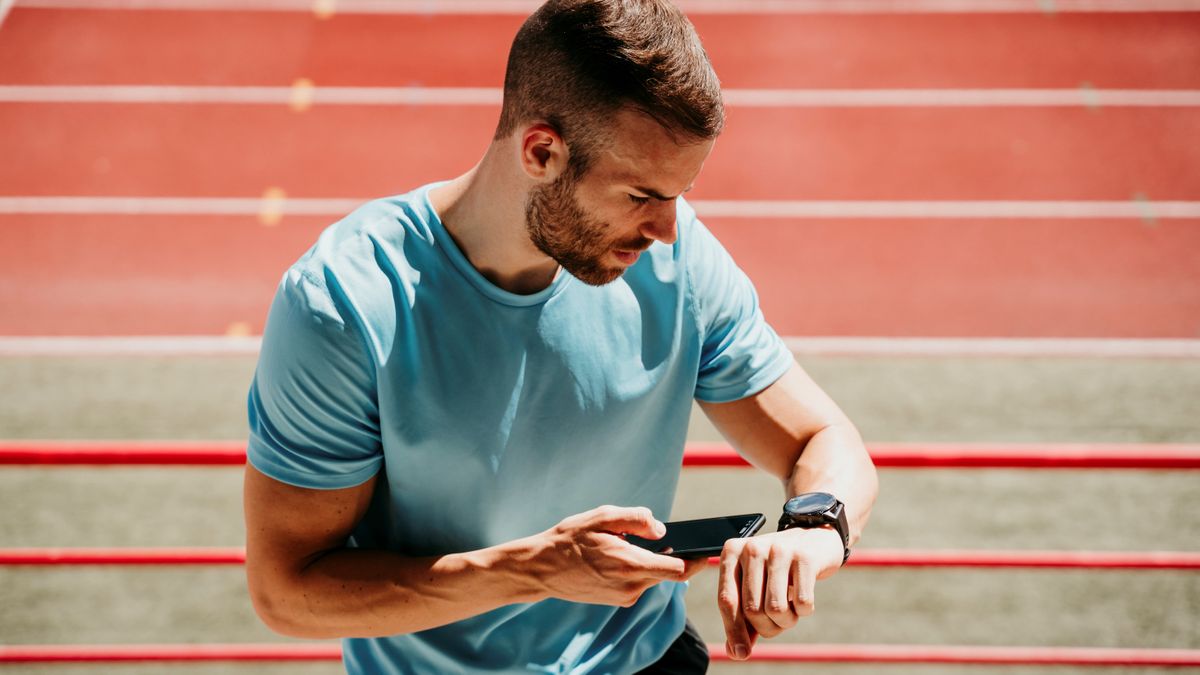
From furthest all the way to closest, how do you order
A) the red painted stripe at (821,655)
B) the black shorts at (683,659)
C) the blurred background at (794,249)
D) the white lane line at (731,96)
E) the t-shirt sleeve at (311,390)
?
1. the white lane line at (731,96)
2. the blurred background at (794,249)
3. the red painted stripe at (821,655)
4. the black shorts at (683,659)
5. the t-shirt sleeve at (311,390)

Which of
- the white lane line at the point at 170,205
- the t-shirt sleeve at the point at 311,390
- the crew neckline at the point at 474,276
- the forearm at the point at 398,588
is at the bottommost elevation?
the white lane line at the point at 170,205

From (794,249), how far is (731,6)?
3259 mm

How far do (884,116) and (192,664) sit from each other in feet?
20.9

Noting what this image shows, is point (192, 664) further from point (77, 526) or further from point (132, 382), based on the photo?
point (132, 382)

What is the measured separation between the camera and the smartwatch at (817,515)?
5.74 ft

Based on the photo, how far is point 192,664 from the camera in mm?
4539

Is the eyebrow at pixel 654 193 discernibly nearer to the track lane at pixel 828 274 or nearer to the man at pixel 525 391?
the man at pixel 525 391

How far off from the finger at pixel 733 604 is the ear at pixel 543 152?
563mm

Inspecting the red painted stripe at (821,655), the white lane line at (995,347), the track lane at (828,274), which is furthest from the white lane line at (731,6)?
Answer: the red painted stripe at (821,655)

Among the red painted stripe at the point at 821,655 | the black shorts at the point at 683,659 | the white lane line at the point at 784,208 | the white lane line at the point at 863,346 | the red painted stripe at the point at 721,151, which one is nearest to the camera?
the black shorts at the point at 683,659

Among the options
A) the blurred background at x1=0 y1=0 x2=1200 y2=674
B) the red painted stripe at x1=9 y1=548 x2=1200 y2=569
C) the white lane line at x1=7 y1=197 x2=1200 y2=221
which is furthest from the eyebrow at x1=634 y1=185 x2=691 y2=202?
the white lane line at x1=7 y1=197 x2=1200 y2=221

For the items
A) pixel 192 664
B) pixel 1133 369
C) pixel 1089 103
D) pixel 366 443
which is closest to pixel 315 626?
pixel 366 443

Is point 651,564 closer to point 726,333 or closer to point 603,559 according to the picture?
point 603,559

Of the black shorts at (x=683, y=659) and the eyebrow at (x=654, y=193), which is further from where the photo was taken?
the black shorts at (x=683, y=659)
